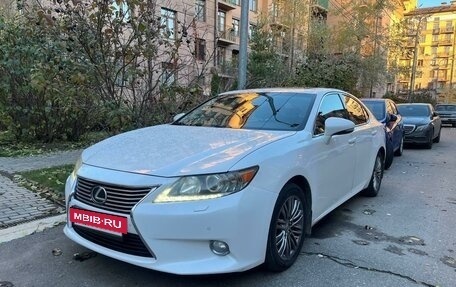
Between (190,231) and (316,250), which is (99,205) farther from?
(316,250)

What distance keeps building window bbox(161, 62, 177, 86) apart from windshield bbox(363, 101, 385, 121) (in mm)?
4871

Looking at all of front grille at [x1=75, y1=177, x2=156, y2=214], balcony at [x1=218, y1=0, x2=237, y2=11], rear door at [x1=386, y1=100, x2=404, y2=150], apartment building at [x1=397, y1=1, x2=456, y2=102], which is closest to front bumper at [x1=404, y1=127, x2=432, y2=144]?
rear door at [x1=386, y1=100, x2=404, y2=150]

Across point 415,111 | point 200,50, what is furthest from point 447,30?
point 200,50

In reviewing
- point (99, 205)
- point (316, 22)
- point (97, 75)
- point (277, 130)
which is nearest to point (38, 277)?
point (99, 205)

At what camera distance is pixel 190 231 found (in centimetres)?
284

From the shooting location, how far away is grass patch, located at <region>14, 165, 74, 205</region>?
218 inches

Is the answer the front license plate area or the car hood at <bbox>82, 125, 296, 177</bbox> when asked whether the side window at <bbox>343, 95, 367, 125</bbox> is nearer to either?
the car hood at <bbox>82, 125, 296, 177</bbox>

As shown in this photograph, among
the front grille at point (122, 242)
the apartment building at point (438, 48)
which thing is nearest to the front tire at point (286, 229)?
the front grille at point (122, 242)

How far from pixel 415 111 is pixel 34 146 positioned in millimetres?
11197

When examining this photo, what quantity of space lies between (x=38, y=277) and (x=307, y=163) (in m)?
2.42

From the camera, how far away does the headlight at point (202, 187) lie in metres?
2.89

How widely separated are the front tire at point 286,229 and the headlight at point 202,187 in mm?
490

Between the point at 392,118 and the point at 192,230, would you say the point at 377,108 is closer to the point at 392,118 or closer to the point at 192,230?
the point at 392,118

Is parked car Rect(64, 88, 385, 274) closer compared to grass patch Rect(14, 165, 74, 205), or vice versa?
parked car Rect(64, 88, 385, 274)
